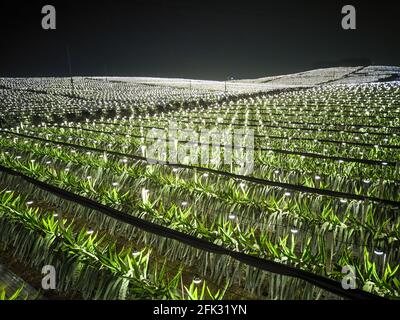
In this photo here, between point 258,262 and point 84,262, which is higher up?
point 258,262

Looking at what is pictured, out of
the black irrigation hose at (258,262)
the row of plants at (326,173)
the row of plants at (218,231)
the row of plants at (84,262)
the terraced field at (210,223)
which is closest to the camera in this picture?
the black irrigation hose at (258,262)

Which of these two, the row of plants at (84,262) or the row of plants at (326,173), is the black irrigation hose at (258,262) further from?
the row of plants at (326,173)

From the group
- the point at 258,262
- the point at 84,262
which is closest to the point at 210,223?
the point at 84,262

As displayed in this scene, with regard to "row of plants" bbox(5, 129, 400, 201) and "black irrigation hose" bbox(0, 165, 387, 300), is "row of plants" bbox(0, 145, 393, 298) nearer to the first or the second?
"black irrigation hose" bbox(0, 165, 387, 300)

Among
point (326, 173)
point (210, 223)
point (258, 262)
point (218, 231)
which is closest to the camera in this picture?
point (258, 262)

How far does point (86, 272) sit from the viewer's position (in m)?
4.53

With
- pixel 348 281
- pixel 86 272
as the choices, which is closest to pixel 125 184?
pixel 86 272

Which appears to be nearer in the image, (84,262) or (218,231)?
(84,262)

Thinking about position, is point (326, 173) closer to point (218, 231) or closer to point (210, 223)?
point (210, 223)

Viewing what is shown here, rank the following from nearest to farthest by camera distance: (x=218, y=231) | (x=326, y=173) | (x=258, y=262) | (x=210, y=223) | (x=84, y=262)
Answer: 1. (x=258, y=262)
2. (x=84, y=262)
3. (x=218, y=231)
4. (x=210, y=223)
5. (x=326, y=173)

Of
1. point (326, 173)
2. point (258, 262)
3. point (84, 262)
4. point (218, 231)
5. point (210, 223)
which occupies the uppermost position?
point (326, 173)

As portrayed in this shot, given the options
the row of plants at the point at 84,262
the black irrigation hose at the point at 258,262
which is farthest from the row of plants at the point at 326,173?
the row of plants at the point at 84,262

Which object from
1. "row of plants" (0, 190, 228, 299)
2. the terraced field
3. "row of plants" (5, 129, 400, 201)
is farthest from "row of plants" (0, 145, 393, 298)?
"row of plants" (5, 129, 400, 201)
